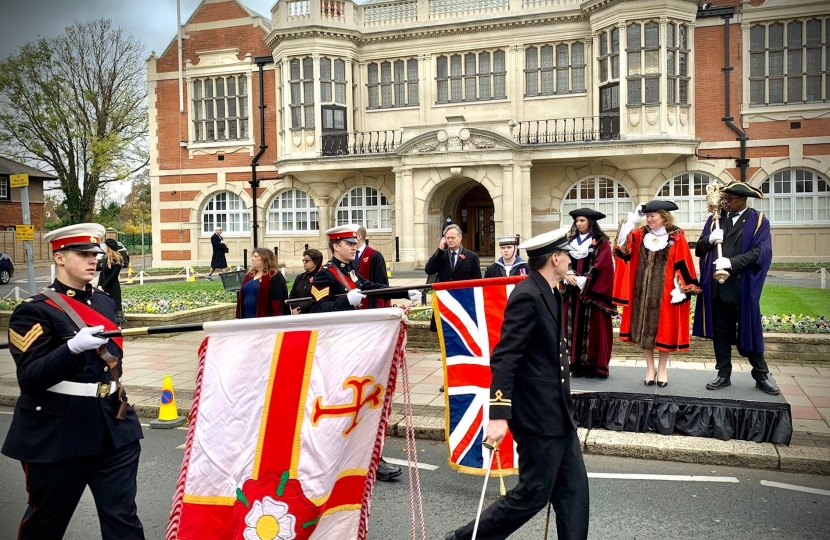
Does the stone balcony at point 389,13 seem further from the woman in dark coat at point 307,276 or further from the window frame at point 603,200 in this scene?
the woman in dark coat at point 307,276

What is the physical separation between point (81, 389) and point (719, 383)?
6206mm

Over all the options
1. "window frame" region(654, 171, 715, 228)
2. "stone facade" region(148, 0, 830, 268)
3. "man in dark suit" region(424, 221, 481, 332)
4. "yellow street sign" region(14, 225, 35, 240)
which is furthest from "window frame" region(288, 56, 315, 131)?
"man in dark suit" region(424, 221, 481, 332)

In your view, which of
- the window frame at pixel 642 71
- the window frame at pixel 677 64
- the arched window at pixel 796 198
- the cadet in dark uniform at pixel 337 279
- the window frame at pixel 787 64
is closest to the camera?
the cadet in dark uniform at pixel 337 279

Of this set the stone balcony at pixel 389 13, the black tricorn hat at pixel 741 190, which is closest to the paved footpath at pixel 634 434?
the black tricorn hat at pixel 741 190

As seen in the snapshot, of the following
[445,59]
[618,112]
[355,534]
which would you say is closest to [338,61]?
[445,59]

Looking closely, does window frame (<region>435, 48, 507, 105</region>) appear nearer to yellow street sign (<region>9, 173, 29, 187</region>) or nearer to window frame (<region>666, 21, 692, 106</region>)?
window frame (<region>666, 21, 692, 106</region>)

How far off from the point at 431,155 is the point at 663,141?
818 cm

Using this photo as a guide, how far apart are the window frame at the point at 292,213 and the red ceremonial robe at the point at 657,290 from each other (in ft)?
76.6

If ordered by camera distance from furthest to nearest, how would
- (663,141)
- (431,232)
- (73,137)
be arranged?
1. (73,137)
2. (431,232)
3. (663,141)

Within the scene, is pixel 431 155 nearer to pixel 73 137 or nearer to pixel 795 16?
pixel 795 16

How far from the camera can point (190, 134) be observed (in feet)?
105

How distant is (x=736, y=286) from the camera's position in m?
7.47

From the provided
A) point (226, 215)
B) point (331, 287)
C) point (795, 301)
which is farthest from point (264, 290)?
point (226, 215)

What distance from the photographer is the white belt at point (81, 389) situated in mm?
3938
